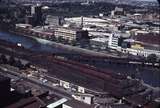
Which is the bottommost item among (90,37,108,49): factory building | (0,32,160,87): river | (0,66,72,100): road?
(0,32,160,87): river

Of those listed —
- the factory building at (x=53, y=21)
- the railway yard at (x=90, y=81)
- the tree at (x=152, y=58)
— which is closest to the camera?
the railway yard at (x=90, y=81)

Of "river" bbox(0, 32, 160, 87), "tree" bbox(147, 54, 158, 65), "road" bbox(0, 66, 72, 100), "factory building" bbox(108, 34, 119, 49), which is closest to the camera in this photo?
"road" bbox(0, 66, 72, 100)

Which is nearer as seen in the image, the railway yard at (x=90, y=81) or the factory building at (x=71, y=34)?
the railway yard at (x=90, y=81)

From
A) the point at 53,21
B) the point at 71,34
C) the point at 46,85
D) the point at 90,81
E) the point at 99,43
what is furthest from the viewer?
the point at 53,21

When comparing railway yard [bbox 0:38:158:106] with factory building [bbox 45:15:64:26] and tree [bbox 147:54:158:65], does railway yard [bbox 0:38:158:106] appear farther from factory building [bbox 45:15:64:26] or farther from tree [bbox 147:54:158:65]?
factory building [bbox 45:15:64:26]

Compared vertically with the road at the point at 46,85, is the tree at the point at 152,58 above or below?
below

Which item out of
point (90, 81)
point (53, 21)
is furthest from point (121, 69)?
point (53, 21)

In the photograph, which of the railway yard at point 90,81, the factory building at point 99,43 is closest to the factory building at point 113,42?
the factory building at point 99,43

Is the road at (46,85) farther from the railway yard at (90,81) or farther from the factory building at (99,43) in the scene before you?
the factory building at (99,43)

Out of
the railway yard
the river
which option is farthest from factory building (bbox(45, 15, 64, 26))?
the railway yard

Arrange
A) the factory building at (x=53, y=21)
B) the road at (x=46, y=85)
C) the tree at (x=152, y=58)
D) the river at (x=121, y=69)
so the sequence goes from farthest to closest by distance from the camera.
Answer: the factory building at (x=53, y=21) < the tree at (x=152, y=58) < the river at (x=121, y=69) < the road at (x=46, y=85)

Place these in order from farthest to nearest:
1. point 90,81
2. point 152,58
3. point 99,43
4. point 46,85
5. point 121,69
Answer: point 99,43 < point 152,58 < point 121,69 < point 90,81 < point 46,85

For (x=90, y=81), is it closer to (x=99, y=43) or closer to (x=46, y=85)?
(x=46, y=85)
